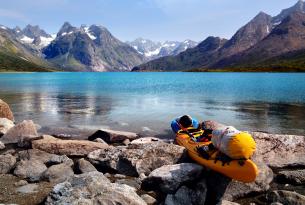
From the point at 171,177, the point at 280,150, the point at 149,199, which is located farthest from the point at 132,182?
the point at 280,150

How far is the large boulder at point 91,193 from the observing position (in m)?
10.3

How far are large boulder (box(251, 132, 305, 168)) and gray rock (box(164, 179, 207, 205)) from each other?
5628 mm

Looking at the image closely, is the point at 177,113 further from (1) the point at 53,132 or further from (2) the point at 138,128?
(1) the point at 53,132

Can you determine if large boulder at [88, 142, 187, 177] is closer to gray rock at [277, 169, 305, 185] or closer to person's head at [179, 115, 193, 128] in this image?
gray rock at [277, 169, 305, 185]

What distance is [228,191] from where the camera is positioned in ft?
41.6

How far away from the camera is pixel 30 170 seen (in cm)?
1493

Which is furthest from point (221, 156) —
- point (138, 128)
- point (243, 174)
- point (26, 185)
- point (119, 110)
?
point (119, 110)

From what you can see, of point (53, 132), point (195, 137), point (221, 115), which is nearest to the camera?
point (195, 137)

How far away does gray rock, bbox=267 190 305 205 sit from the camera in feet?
37.9

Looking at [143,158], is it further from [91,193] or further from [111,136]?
[111,136]

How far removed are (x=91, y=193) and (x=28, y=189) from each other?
11.6 ft

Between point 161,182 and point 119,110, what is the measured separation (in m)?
30.6

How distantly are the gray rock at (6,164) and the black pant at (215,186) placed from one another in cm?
900

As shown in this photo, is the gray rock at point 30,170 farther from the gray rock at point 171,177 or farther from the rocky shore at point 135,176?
the gray rock at point 171,177
